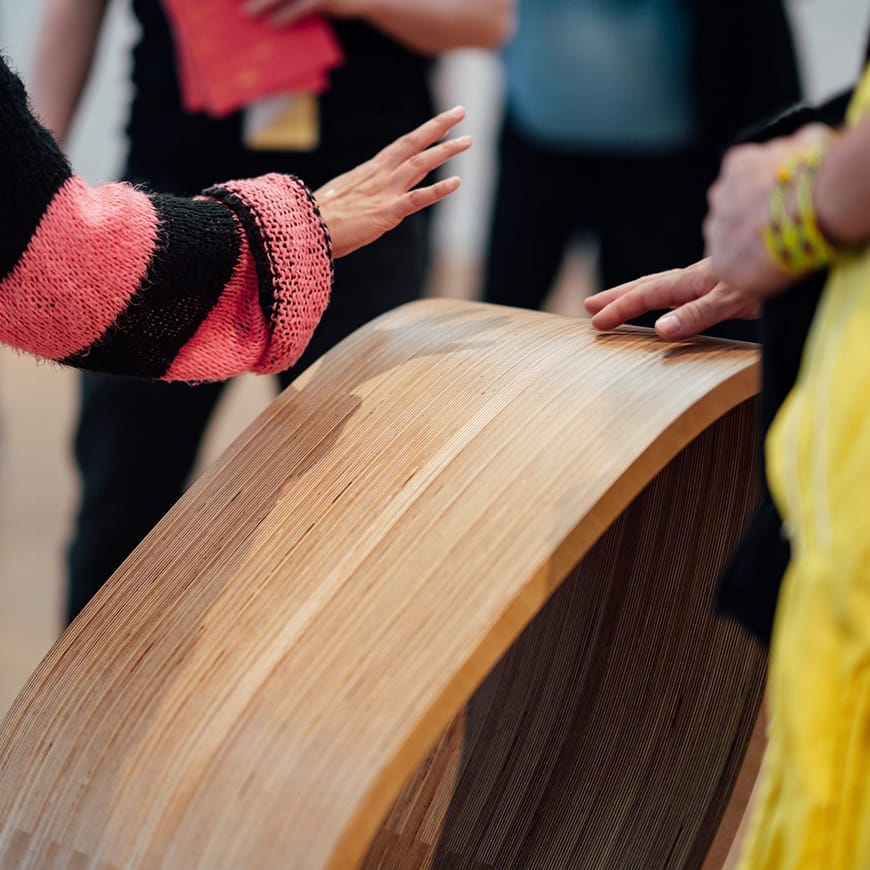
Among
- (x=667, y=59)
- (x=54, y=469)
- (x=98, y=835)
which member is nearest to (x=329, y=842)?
(x=98, y=835)

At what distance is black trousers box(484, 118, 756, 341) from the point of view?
1468mm

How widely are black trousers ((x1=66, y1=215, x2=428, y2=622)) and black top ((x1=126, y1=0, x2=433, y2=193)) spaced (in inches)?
3.3

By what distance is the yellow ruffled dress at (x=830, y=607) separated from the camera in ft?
1.48

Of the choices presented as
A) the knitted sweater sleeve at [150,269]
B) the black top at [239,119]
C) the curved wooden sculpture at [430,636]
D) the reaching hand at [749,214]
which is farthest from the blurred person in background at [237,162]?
the reaching hand at [749,214]

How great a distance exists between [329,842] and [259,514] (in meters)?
0.23

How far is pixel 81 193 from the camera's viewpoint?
2.16 feet

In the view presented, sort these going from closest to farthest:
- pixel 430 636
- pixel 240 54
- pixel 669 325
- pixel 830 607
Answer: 1. pixel 830 607
2. pixel 430 636
3. pixel 669 325
4. pixel 240 54

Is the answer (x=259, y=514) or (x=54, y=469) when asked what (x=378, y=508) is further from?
(x=54, y=469)

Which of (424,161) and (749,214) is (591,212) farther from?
(749,214)

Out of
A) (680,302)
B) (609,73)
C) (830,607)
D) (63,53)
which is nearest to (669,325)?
(680,302)

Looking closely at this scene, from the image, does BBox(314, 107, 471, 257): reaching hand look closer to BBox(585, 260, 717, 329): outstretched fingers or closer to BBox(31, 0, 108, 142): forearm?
BBox(585, 260, 717, 329): outstretched fingers

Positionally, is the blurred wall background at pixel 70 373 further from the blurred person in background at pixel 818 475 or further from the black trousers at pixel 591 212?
the blurred person in background at pixel 818 475

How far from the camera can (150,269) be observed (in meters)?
0.67

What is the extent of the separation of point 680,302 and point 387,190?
20 centimetres
